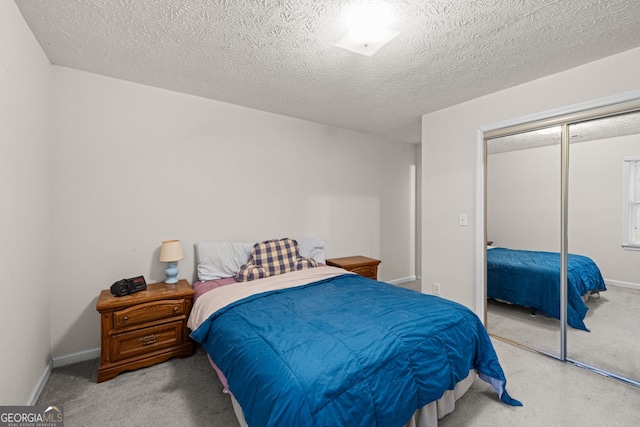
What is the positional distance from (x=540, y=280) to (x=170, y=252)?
339 cm

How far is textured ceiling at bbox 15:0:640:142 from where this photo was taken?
1.58 m

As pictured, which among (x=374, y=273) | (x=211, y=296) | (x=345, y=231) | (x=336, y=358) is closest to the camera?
(x=336, y=358)

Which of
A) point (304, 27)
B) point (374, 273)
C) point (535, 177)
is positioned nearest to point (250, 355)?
point (304, 27)

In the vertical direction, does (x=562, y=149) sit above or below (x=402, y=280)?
above

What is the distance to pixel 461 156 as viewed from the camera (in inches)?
117

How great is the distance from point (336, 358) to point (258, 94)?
250 cm

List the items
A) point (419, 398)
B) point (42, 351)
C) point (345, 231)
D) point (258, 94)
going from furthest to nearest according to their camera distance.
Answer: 1. point (345, 231)
2. point (258, 94)
3. point (42, 351)
4. point (419, 398)

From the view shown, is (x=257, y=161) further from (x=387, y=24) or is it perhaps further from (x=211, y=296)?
(x=387, y=24)

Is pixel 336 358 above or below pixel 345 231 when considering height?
below

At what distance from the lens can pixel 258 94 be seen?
279cm

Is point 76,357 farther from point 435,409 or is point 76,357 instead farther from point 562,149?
point 562,149

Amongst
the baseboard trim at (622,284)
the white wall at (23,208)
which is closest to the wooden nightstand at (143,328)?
the white wall at (23,208)

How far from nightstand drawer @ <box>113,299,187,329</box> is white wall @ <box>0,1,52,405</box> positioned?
48 cm

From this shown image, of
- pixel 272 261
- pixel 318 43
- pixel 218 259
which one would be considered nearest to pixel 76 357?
pixel 218 259
